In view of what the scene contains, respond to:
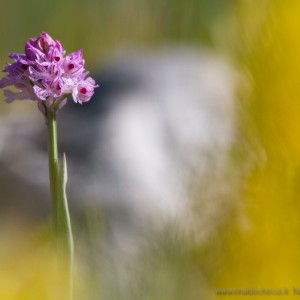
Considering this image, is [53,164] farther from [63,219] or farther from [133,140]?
[133,140]

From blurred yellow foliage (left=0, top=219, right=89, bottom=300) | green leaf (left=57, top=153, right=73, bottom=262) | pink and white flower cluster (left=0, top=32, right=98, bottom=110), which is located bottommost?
blurred yellow foliage (left=0, top=219, right=89, bottom=300)

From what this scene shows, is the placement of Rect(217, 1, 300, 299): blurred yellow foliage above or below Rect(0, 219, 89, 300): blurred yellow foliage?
above

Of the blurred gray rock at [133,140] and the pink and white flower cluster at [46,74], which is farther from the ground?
the pink and white flower cluster at [46,74]

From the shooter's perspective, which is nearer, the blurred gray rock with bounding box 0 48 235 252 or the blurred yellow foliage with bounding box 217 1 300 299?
the blurred yellow foliage with bounding box 217 1 300 299

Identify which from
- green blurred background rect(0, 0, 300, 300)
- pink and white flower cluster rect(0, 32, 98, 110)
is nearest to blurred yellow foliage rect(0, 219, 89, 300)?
green blurred background rect(0, 0, 300, 300)

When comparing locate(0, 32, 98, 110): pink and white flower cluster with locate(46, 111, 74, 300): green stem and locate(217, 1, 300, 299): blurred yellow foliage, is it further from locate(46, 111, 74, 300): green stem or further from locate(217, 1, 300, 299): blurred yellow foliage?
locate(217, 1, 300, 299): blurred yellow foliage

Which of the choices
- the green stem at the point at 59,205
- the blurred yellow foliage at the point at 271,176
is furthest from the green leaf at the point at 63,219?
the blurred yellow foliage at the point at 271,176

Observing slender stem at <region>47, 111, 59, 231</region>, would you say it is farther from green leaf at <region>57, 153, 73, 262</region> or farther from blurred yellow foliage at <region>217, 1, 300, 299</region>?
blurred yellow foliage at <region>217, 1, 300, 299</region>

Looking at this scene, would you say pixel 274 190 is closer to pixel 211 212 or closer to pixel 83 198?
pixel 211 212

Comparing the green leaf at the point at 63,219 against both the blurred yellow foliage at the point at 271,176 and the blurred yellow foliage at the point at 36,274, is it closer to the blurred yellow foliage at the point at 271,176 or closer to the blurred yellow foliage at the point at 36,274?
the blurred yellow foliage at the point at 36,274
